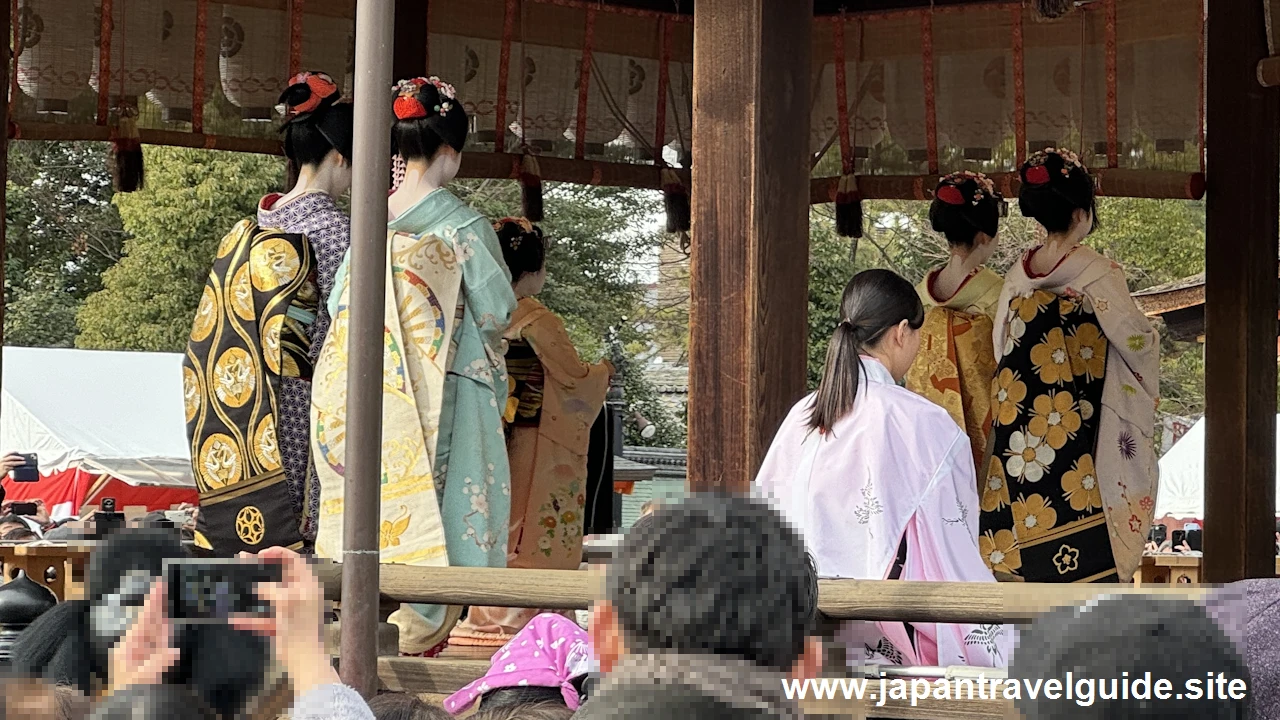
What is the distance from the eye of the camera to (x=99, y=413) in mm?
18328

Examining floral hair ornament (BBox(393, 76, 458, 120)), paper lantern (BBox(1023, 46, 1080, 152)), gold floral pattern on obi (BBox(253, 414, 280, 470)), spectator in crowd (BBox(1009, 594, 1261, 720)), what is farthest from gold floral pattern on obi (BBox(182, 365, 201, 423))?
paper lantern (BBox(1023, 46, 1080, 152))

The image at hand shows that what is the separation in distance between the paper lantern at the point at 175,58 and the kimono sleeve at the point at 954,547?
4.41 metres

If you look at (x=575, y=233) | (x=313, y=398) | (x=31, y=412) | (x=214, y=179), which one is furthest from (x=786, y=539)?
(x=575, y=233)

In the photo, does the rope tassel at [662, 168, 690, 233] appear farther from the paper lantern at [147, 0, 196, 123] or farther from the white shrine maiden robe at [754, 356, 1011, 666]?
the white shrine maiden robe at [754, 356, 1011, 666]

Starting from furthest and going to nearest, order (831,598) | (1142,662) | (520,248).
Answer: (520,248), (831,598), (1142,662)

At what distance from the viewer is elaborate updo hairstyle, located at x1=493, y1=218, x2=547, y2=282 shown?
20.6 feet

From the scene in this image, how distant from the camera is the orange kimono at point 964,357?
5703mm

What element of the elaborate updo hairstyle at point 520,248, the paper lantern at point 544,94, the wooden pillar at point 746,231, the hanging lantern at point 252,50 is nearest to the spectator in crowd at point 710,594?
the wooden pillar at point 746,231

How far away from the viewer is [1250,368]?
5.47 metres

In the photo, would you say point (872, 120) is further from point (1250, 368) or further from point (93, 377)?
point (93, 377)

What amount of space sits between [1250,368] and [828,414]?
2.74 metres

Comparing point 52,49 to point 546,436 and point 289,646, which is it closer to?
point 546,436

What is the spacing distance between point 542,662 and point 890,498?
3.68 ft

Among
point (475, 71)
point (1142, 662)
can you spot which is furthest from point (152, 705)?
point (475, 71)
